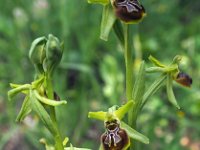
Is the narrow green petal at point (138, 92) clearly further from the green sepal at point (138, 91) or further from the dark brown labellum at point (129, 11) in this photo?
the dark brown labellum at point (129, 11)

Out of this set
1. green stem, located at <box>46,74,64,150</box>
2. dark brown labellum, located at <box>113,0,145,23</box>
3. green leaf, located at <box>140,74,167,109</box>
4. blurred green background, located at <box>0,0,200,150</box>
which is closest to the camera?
dark brown labellum, located at <box>113,0,145,23</box>

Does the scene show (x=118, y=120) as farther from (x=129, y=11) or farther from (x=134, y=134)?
(x=129, y=11)

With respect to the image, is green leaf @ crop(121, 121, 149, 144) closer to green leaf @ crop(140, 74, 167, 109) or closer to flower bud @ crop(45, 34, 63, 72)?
green leaf @ crop(140, 74, 167, 109)

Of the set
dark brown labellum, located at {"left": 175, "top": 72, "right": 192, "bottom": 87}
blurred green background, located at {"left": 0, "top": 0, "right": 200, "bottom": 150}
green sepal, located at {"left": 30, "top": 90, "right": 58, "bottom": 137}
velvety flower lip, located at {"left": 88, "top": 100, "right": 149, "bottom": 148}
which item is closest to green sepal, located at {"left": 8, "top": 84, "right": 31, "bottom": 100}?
green sepal, located at {"left": 30, "top": 90, "right": 58, "bottom": 137}

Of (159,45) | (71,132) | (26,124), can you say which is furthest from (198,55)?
(26,124)

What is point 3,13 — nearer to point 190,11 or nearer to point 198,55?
point 198,55
